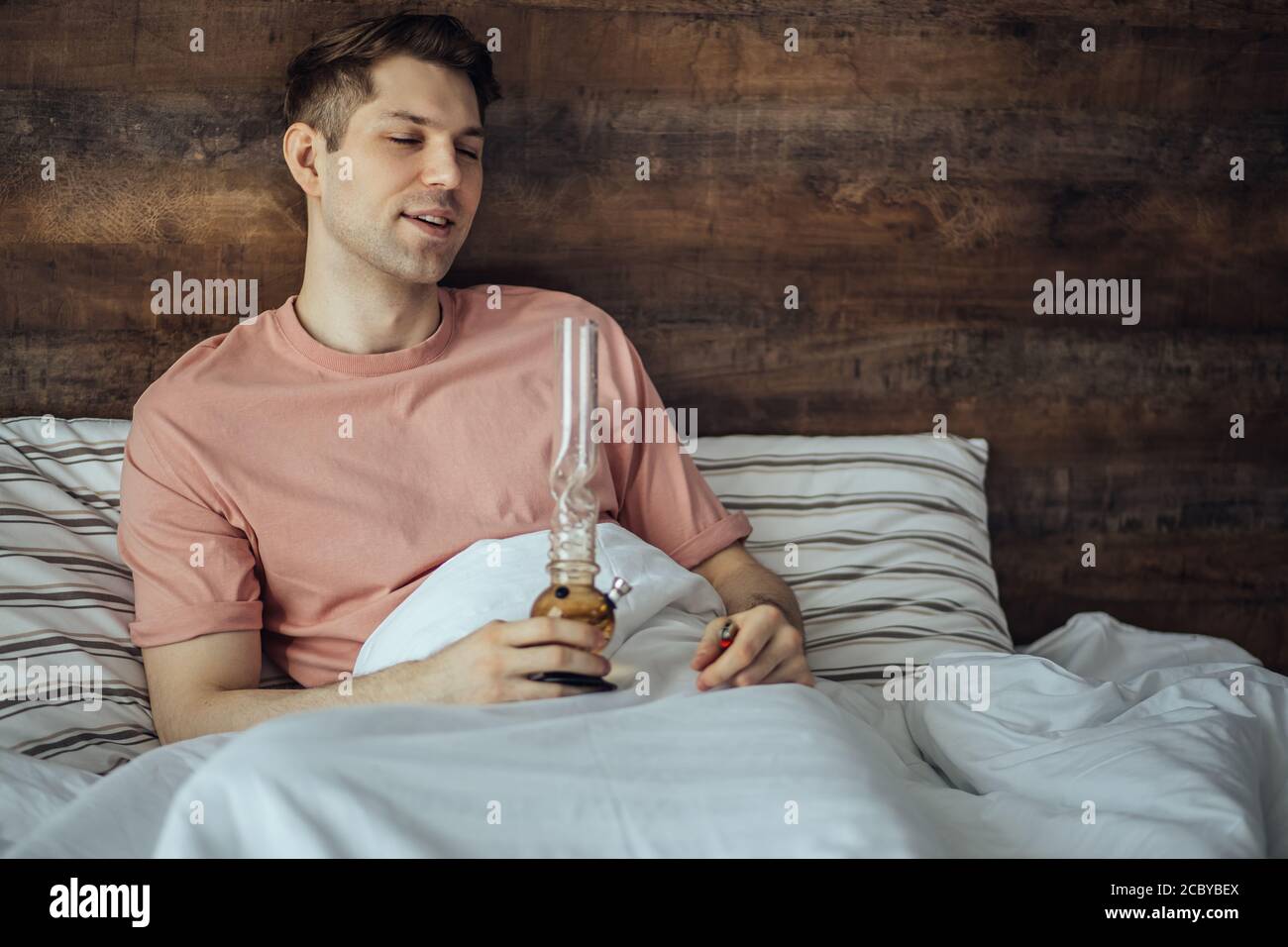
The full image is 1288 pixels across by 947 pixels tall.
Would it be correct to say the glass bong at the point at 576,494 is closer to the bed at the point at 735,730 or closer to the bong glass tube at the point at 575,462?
the bong glass tube at the point at 575,462

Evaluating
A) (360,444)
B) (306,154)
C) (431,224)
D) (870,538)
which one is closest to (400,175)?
(431,224)

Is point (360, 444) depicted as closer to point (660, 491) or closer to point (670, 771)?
point (660, 491)

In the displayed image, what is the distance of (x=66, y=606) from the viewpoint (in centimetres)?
140

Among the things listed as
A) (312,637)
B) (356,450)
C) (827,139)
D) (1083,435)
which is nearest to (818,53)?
(827,139)

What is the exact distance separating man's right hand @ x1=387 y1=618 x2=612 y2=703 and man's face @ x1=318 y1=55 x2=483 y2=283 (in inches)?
23.5

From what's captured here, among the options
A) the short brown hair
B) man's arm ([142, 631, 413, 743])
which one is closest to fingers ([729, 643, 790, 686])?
man's arm ([142, 631, 413, 743])

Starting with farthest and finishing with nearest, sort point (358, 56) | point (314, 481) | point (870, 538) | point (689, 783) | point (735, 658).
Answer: point (870, 538), point (358, 56), point (314, 481), point (735, 658), point (689, 783)

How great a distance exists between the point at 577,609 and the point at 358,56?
0.92 m

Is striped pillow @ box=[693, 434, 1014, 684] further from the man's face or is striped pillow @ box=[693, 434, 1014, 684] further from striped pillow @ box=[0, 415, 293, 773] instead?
striped pillow @ box=[0, 415, 293, 773]

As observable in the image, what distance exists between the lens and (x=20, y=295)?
66.9 inches

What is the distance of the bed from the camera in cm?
88
